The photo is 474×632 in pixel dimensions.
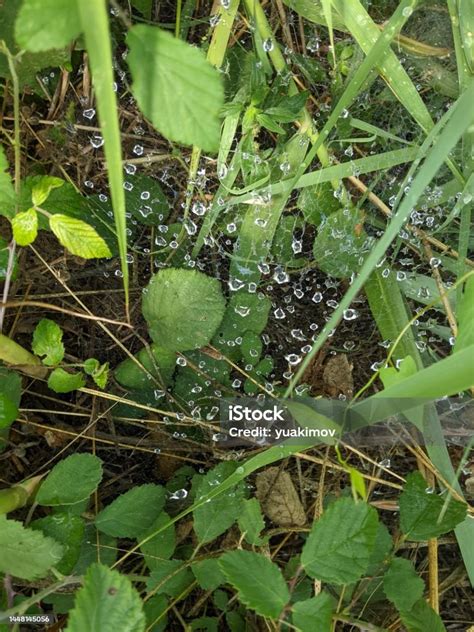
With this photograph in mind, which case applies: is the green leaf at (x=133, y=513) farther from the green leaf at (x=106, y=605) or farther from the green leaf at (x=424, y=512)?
the green leaf at (x=424, y=512)

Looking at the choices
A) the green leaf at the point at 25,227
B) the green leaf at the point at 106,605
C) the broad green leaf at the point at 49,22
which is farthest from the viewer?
the green leaf at the point at 25,227

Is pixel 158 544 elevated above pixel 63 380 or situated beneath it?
situated beneath

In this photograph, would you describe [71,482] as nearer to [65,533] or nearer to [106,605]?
[65,533]

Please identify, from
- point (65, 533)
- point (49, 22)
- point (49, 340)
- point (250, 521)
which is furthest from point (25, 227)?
point (250, 521)

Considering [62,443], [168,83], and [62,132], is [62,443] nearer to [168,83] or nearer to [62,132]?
[62,132]

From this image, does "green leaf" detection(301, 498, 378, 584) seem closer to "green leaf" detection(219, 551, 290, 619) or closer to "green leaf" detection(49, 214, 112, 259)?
"green leaf" detection(219, 551, 290, 619)

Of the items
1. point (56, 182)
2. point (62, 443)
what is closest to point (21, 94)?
point (56, 182)

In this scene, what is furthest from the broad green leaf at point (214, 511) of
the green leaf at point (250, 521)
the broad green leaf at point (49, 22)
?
the broad green leaf at point (49, 22)
